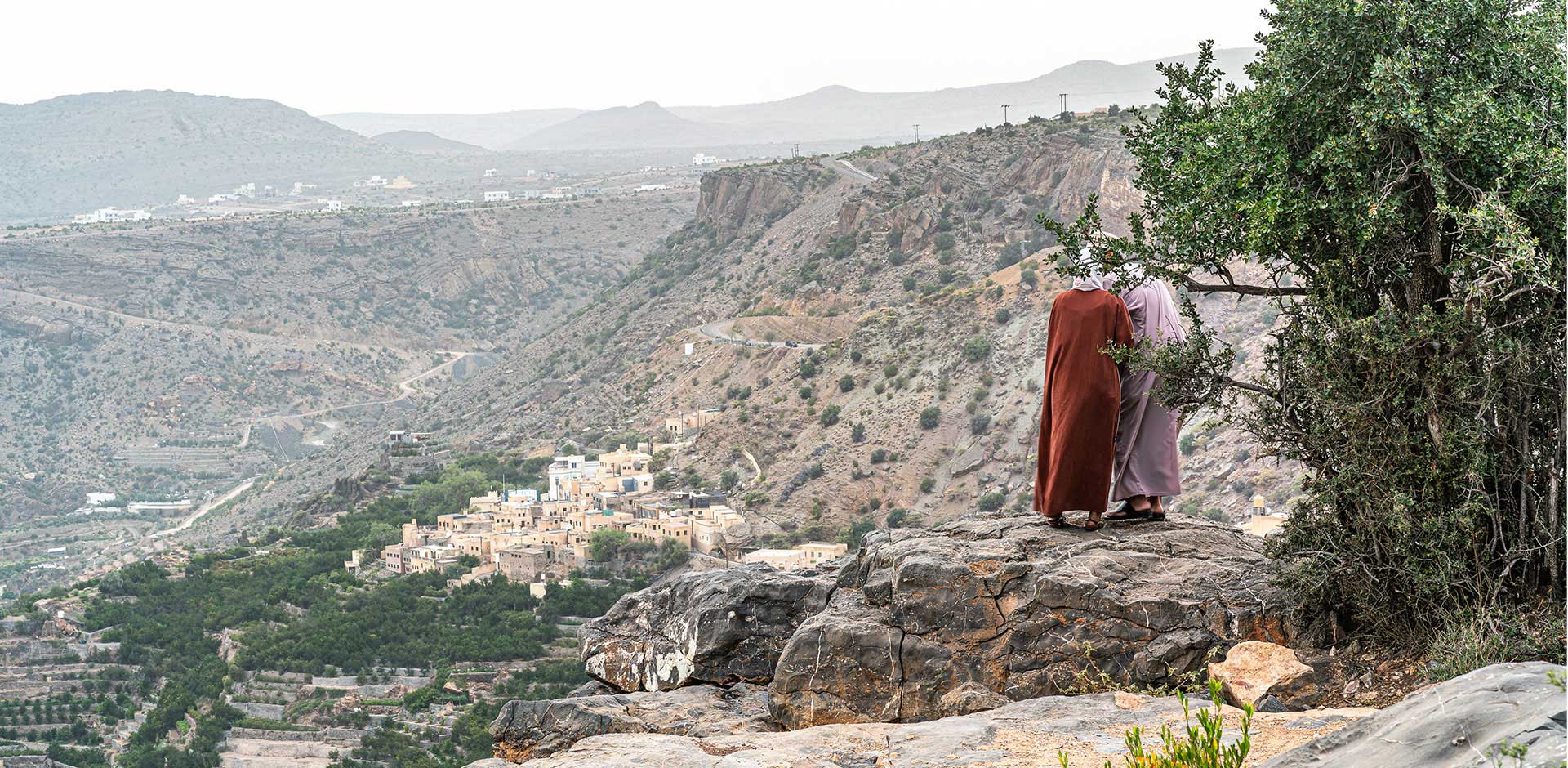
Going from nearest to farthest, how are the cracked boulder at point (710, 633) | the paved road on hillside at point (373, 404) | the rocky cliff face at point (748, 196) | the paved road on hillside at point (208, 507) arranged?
the cracked boulder at point (710, 633)
the paved road on hillside at point (208, 507)
the rocky cliff face at point (748, 196)
the paved road on hillside at point (373, 404)

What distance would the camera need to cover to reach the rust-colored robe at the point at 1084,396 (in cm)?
592

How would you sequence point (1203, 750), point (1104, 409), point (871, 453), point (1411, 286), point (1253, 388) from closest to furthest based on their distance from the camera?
point (1203, 750) < point (1411, 286) < point (1253, 388) < point (1104, 409) < point (871, 453)

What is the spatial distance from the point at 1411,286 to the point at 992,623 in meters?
1.96

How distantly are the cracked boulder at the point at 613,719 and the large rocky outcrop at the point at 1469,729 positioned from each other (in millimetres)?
2693

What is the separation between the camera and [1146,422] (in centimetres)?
610

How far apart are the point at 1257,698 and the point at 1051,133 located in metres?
45.2

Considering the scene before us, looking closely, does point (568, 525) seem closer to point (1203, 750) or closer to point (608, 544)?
point (608, 544)

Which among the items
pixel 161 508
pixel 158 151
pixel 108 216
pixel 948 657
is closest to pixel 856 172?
pixel 161 508

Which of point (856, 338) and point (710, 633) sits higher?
point (710, 633)

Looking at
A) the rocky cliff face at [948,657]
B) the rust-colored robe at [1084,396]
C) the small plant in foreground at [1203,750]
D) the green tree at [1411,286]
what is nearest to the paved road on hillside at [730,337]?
the rocky cliff face at [948,657]

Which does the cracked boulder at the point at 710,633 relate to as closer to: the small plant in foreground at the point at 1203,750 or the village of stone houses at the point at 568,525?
the small plant in foreground at the point at 1203,750

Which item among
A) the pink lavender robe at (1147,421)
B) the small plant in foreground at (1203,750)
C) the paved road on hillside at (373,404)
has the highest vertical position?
the pink lavender robe at (1147,421)

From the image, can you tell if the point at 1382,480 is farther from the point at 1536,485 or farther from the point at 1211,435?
the point at 1211,435

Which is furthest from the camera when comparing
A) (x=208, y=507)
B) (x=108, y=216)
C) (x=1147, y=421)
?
(x=108, y=216)
